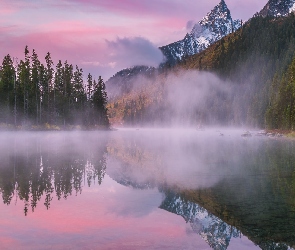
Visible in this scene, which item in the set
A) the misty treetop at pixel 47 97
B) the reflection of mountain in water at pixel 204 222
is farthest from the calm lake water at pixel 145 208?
the misty treetop at pixel 47 97

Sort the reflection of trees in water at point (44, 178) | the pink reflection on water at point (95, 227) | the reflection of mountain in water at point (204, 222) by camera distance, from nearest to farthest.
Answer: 1. the pink reflection on water at point (95, 227)
2. the reflection of mountain in water at point (204, 222)
3. the reflection of trees in water at point (44, 178)

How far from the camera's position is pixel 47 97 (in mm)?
121250

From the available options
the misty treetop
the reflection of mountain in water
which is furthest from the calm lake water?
the misty treetop

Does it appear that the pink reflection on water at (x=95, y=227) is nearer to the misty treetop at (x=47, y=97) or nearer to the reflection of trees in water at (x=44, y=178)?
the reflection of trees in water at (x=44, y=178)

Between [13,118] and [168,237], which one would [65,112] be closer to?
[13,118]

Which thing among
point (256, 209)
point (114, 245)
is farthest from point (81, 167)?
point (114, 245)

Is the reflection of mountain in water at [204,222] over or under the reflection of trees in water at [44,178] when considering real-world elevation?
under

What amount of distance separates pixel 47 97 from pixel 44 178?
334 ft

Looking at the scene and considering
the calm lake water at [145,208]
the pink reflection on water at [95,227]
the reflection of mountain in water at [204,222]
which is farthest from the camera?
the reflection of mountain in water at [204,222]

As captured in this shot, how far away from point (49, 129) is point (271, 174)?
9024cm

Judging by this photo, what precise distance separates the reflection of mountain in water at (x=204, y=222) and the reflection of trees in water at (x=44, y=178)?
5.04 meters

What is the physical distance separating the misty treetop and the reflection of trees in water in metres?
67.9

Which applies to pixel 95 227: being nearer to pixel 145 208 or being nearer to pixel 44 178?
pixel 145 208

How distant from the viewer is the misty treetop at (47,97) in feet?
331
